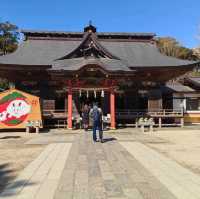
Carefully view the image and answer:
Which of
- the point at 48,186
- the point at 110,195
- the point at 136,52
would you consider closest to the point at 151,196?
the point at 110,195

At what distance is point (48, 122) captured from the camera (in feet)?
80.4

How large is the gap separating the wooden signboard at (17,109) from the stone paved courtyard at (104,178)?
413 inches

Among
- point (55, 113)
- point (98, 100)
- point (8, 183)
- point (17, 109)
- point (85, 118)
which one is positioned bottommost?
point (8, 183)

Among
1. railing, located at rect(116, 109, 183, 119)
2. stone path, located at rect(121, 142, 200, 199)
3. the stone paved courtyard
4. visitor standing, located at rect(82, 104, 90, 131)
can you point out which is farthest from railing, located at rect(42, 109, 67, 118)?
stone path, located at rect(121, 142, 200, 199)

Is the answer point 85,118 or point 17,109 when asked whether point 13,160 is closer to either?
point 17,109

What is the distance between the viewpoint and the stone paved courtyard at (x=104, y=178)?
233 inches

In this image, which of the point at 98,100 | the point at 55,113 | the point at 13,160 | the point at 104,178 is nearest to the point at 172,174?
the point at 104,178

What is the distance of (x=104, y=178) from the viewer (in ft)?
23.4

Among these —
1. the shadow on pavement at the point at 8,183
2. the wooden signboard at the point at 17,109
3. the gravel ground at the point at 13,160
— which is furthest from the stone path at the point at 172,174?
the wooden signboard at the point at 17,109

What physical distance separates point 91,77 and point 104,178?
15.8 metres

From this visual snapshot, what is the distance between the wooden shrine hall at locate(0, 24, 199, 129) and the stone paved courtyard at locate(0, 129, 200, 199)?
39.8ft

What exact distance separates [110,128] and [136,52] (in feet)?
31.7

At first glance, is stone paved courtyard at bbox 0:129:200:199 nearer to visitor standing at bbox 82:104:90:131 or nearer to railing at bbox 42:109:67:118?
visitor standing at bbox 82:104:90:131

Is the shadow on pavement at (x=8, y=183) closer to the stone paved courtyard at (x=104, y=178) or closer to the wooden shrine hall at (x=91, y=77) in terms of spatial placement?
the stone paved courtyard at (x=104, y=178)
